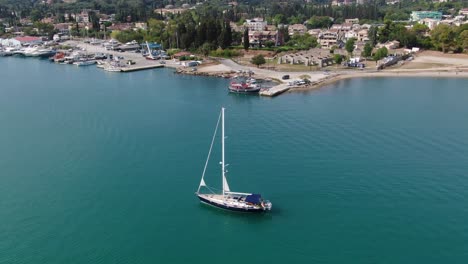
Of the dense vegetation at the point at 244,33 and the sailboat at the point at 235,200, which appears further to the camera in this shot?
the dense vegetation at the point at 244,33

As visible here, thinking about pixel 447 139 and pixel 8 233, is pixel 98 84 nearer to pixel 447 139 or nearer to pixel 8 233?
pixel 8 233

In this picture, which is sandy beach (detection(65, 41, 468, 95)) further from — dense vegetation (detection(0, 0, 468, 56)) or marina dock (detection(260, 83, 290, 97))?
dense vegetation (detection(0, 0, 468, 56))

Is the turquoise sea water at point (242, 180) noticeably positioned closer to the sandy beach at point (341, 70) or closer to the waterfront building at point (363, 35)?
the sandy beach at point (341, 70)

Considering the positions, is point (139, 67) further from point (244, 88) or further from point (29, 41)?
point (29, 41)

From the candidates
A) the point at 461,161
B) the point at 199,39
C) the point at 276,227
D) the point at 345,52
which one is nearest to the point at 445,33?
the point at 345,52

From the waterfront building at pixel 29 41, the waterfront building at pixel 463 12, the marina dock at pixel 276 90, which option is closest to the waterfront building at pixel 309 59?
the marina dock at pixel 276 90

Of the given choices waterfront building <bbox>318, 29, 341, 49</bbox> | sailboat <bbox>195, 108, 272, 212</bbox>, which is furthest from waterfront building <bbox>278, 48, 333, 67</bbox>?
sailboat <bbox>195, 108, 272, 212</bbox>

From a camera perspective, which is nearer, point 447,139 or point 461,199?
point 461,199

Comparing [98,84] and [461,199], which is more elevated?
[98,84]
